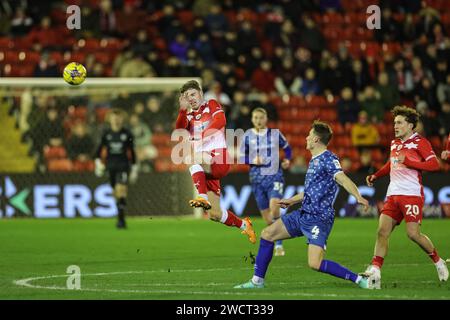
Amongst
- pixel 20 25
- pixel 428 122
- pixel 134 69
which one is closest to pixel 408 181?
pixel 428 122

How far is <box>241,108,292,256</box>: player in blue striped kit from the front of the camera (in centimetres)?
1608

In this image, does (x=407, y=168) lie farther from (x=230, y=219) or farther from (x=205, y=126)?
(x=205, y=126)

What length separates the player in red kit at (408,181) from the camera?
453 inches

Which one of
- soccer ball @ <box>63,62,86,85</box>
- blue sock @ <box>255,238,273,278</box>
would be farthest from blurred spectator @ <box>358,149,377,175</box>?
blue sock @ <box>255,238,273,278</box>

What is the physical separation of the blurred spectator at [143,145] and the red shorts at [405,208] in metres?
12.7

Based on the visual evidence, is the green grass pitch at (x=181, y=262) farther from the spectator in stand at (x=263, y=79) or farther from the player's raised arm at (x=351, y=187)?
the spectator in stand at (x=263, y=79)

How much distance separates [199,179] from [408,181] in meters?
2.73

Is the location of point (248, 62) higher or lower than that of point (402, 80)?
higher

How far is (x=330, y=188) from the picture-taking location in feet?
34.7

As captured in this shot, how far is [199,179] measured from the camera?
13.0 meters

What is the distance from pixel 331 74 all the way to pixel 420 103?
2.34 metres

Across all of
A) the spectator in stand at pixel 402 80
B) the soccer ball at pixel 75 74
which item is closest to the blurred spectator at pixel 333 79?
the spectator in stand at pixel 402 80
